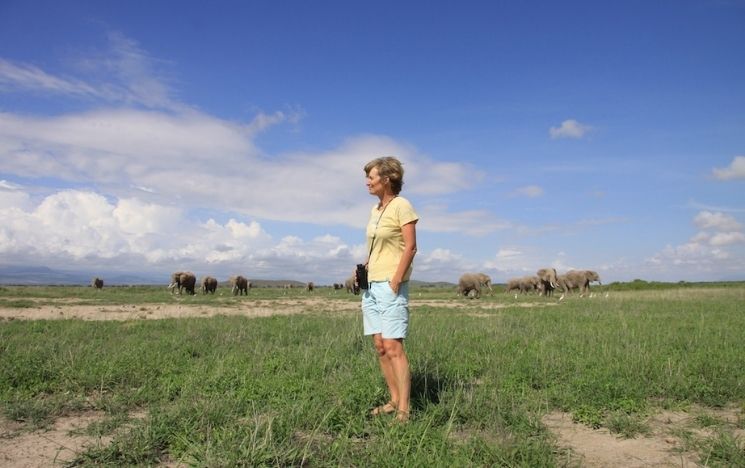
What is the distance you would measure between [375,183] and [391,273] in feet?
3.00

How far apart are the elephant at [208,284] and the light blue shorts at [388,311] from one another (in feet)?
146

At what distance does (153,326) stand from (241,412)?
7.96 m

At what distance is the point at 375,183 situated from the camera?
15.6 ft

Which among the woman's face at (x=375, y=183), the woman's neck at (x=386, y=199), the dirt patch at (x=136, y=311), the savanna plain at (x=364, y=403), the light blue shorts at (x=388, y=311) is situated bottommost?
the savanna plain at (x=364, y=403)

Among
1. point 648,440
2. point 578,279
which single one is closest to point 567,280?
point 578,279

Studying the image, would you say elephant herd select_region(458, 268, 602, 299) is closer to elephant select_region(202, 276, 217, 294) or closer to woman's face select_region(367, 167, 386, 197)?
elephant select_region(202, 276, 217, 294)

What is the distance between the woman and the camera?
4.39m

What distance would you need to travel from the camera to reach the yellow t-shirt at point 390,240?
4.48 metres

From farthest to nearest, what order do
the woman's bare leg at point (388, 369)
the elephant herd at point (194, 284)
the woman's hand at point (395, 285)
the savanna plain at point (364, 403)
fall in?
the elephant herd at point (194, 284), the woman's bare leg at point (388, 369), the woman's hand at point (395, 285), the savanna plain at point (364, 403)

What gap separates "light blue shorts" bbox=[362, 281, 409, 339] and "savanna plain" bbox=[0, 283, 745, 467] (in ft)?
2.57

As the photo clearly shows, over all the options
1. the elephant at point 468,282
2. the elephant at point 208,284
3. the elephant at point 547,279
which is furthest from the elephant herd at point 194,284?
the elephant at point 547,279

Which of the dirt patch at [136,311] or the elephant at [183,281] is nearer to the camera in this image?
the dirt patch at [136,311]

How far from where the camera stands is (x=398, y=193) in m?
4.85

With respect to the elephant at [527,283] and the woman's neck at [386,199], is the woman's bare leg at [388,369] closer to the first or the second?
the woman's neck at [386,199]
